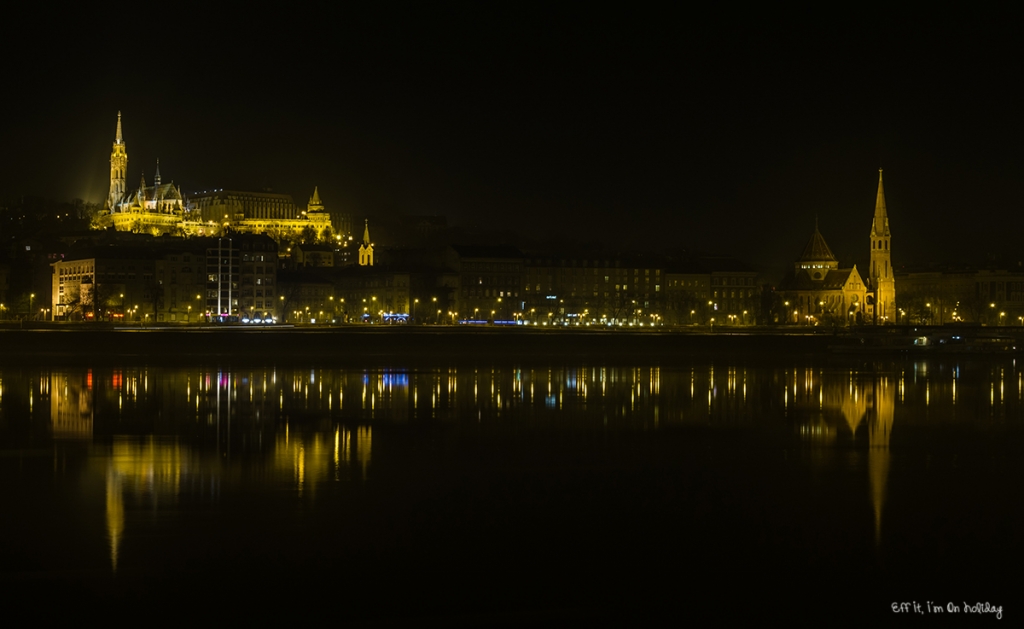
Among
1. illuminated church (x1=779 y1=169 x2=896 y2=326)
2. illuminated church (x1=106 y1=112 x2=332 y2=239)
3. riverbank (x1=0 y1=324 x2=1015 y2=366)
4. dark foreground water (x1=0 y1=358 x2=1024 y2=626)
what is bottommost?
dark foreground water (x1=0 y1=358 x2=1024 y2=626)

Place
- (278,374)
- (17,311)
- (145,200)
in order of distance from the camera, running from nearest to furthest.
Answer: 1. (278,374)
2. (17,311)
3. (145,200)

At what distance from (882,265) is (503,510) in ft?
407

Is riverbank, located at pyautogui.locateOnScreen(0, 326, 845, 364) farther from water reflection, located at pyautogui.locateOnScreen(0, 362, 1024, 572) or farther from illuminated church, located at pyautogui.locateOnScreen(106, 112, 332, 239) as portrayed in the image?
illuminated church, located at pyautogui.locateOnScreen(106, 112, 332, 239)

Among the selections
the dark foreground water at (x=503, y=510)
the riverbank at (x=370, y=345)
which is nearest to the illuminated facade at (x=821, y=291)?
the riverbank at (x=370, y=345)

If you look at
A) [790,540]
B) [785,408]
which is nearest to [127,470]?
[790,540]

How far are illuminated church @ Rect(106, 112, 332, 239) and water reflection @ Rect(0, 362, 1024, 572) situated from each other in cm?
13292

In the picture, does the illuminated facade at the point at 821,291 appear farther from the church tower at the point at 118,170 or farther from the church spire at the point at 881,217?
the church tower at the point at 118,170

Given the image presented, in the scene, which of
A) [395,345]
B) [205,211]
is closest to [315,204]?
[205,211]

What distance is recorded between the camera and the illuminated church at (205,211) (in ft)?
547

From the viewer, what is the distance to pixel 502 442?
21.1 metres

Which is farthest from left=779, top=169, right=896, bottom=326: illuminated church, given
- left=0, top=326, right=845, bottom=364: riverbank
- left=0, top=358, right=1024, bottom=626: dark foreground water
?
left=0, top=358, right=1024, bottom=626: dark foreground water

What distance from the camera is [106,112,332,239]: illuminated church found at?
16688 cm

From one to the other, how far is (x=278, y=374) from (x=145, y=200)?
479ft

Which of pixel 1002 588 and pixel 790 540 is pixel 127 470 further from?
pixel 1002 588
